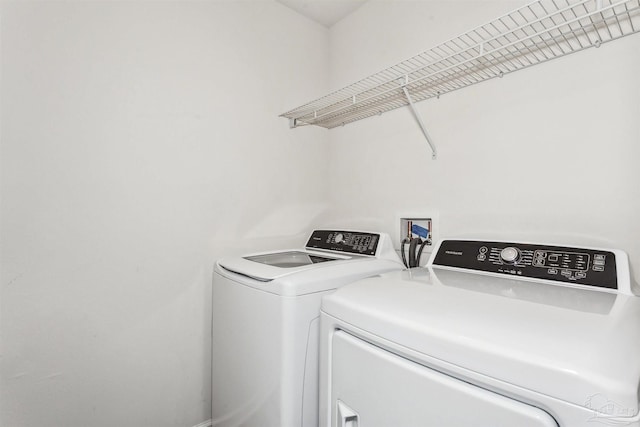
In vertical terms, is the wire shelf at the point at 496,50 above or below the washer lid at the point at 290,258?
above

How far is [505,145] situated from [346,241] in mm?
863

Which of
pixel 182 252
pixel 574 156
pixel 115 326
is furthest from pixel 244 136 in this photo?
pixel 574 156

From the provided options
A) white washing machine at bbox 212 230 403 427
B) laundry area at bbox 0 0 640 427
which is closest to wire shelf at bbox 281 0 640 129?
laundry area at bbox 0 0 640 427

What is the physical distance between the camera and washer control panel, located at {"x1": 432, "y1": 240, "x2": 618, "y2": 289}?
976 millimetres

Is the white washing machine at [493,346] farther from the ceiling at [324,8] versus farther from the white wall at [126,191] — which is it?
the ceiling at [324,8]

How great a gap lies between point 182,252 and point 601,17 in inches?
74.7

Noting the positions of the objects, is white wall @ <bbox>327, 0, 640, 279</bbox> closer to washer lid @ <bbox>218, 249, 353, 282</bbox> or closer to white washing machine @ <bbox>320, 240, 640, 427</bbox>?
white washing machine @ <bbox>320, 240, 640, 427</bbox>

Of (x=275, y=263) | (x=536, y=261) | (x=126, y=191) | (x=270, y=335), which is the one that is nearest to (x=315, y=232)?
(x=275, y=263)

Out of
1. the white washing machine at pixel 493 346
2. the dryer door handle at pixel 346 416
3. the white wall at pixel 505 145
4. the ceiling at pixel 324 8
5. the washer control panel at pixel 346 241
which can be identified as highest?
the ceiling at pixel 324 8

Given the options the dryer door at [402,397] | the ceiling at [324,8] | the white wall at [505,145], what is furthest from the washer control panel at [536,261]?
the ceiling at [324,8]

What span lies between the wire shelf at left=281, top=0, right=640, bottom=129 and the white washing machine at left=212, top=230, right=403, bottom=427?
809 millimetres

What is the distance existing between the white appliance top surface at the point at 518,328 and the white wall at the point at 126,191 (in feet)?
3.20

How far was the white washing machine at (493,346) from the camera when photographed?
21.0 inches

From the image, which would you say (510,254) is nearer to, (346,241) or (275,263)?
(346,241)
